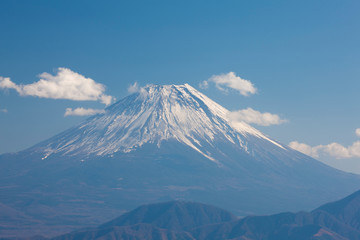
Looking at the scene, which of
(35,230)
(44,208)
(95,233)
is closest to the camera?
(95,233)

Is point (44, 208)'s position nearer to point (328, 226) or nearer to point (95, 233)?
point (95, 233)

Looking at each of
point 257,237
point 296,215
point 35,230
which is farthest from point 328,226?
point 35,230

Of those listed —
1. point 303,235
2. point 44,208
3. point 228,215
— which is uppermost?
point 44,208

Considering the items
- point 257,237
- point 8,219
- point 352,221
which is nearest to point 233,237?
point 257,237

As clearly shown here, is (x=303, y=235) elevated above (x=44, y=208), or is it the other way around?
(x=44, y=208)

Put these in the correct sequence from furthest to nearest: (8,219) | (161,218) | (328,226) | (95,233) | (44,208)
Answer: (44,208) → (8,219) → (161,218) → (328,226) → (95,233)

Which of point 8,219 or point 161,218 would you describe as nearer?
point 161,218
